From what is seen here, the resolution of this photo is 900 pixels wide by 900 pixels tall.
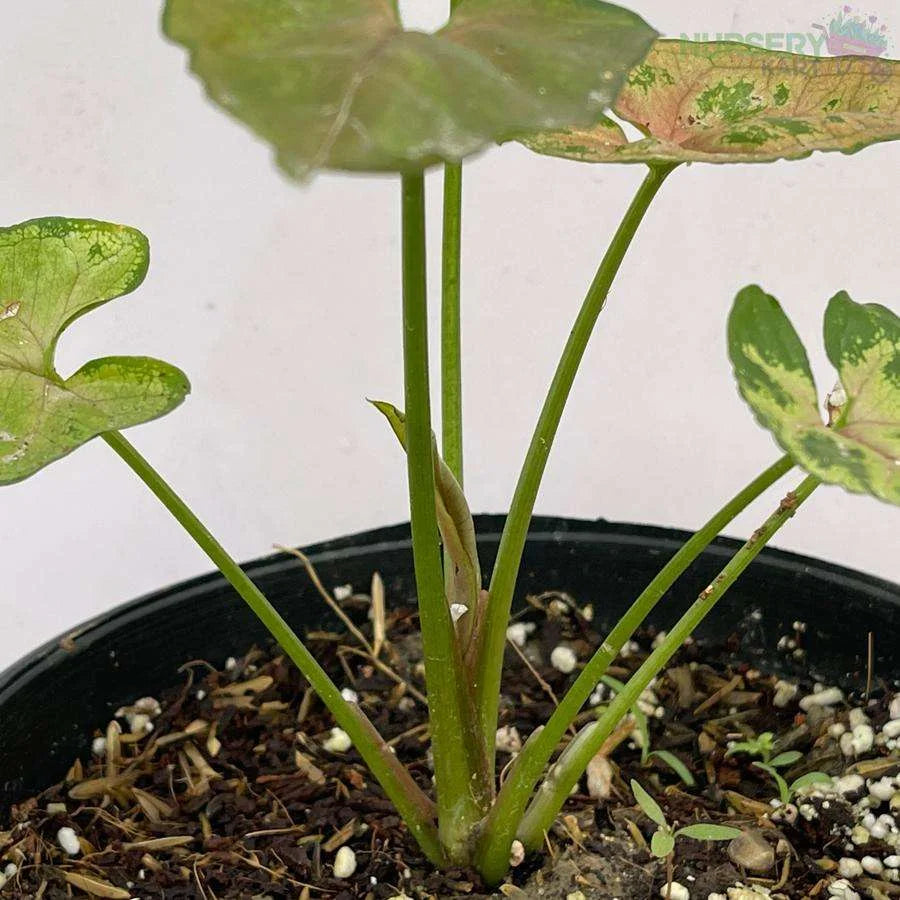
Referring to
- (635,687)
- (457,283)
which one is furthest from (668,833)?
(457,283)

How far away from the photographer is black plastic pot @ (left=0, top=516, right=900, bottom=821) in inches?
34.4

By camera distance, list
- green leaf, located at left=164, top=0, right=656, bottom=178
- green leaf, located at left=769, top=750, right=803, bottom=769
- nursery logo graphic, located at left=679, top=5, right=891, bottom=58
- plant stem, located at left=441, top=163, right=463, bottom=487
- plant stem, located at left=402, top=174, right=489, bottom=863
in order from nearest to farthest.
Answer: green leaf, located at left=164, top=0, right=656, bottom=178 < plant stem, located at left=402, top=174, right=489, bottom=863 < plant stem, located at left=441, top=163, right=463, bottom=487 < green leaf, located at left=769, top=750, right=803, bottom=769 < nursery logo graphic, located at left=679, top=5, right=891, bottom=58

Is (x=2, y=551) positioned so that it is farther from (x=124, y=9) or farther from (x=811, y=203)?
(x=811, y=203)

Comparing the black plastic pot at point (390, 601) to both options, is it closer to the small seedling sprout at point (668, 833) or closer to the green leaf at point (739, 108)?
the small seedling sprout at point (668, 833)

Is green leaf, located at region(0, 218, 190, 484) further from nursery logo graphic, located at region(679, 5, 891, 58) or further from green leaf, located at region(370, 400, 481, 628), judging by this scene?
nursery logo graphic, located at region(679, 5, 891, 58)

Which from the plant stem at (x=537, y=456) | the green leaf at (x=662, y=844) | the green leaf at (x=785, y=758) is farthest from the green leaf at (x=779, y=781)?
the plant stem at (x=537, y=456)

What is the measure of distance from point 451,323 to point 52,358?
0.75 ft

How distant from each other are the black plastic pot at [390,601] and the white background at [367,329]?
0.22 meters

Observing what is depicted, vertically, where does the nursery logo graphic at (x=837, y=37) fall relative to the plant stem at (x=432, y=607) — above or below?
above

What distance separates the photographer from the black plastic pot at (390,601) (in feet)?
2.86

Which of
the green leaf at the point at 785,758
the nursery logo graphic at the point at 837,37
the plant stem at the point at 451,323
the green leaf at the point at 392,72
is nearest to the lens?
the green leaf at the point at 392,72

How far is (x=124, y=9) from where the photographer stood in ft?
3.50

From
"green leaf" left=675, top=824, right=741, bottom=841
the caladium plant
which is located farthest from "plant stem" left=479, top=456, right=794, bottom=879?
"green leaf" left=675, top=824, right=741, bottom=841

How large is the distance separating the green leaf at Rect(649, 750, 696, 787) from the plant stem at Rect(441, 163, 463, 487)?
10.3 inches
